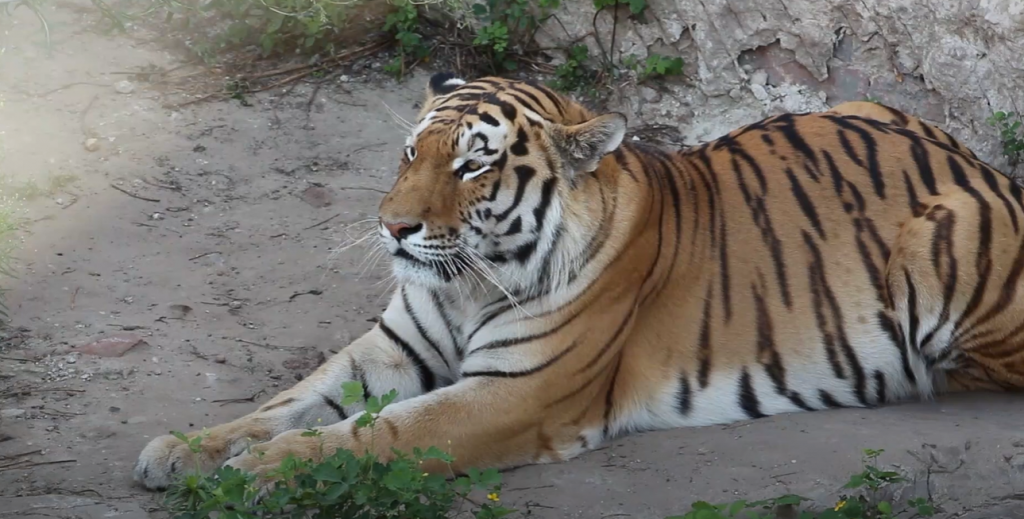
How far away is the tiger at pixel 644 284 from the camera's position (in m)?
3.73

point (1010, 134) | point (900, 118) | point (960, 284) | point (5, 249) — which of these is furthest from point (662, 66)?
point (5, 249)

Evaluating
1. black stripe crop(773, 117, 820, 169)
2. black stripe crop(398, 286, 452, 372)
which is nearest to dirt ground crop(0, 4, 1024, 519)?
black stripe crop(398, 286, 452, 372)

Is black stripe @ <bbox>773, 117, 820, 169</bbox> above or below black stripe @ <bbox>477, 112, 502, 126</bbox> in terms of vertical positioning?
above

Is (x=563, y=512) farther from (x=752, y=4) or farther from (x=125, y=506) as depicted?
(x=752, y=4)

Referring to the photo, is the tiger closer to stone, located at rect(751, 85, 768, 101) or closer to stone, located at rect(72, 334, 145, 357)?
stone, located at rect(72, 334, 145, 357)

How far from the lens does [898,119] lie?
4715mm

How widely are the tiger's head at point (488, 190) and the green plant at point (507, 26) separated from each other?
2621 millimetres

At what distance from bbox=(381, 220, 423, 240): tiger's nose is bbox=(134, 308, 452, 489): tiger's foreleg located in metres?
0.57

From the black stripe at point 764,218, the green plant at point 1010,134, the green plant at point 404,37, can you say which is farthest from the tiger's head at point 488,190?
the green plant at point 404,37

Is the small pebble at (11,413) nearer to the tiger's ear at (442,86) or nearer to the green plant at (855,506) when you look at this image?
the tiger's ear at (442,86)

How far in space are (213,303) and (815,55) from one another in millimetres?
3051

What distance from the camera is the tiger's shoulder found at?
4.57 metres

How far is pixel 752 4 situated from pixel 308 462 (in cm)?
385

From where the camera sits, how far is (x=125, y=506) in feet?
10.7
